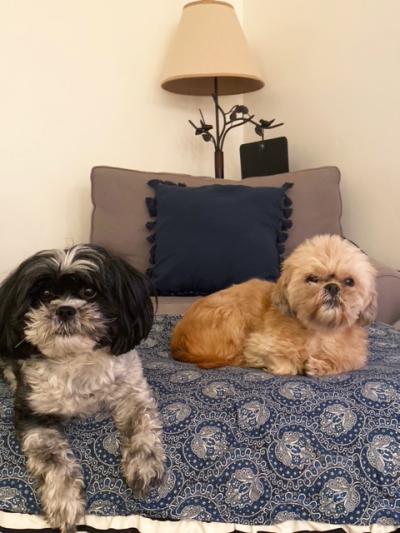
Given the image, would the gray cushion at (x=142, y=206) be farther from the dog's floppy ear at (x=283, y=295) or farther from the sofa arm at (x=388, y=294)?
the dog's floppy ear at (x=283, y=295)

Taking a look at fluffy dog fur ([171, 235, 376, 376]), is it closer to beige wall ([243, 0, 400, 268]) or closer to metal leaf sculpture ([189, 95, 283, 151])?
beige wall ([243, 0, 400, 268])

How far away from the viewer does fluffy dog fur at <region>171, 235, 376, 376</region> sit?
63.3 inches

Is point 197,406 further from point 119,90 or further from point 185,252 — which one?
point 119,90

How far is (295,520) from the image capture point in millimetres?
1191

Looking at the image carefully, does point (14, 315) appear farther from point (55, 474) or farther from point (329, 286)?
point (329, 286)

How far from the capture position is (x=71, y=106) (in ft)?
10.0

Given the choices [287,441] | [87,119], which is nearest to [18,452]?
[287,441]

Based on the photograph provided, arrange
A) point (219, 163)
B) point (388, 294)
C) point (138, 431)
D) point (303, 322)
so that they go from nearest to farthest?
point (138, 431), point (303, 322), point (388, 294), point (219, 163)

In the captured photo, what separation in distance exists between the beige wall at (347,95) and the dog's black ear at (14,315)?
1.87 m

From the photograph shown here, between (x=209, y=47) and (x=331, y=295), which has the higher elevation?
(x=209, y=47)

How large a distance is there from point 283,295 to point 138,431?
656 millimetres

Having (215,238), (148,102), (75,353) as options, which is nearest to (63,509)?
(75,353)

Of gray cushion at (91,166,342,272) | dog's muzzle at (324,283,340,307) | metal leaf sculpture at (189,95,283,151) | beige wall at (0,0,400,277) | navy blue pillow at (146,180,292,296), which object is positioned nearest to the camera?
dog's muzzle at (324,283,340,307)

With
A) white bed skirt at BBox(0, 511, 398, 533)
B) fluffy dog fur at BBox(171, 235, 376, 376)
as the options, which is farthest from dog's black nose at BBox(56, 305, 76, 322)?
fluffy dog fur at BBox(171, 235, 376, 376)
